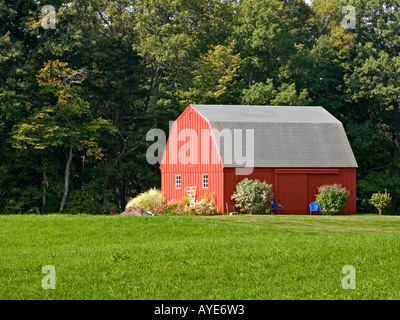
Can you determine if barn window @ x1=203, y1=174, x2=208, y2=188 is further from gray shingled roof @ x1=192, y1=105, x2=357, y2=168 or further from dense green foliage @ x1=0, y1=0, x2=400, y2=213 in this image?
dense green foliage @ x1=0, y1=0, x2=400, y2=213

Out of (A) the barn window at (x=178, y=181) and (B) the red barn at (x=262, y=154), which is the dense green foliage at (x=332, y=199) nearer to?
(B) the red barn at (x=262, y=154)

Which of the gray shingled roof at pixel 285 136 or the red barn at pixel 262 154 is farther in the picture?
the gray shingled roof at pixel 285 136

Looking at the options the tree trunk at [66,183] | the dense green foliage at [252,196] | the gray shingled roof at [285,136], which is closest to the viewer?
the dense green foliage at [252,196]

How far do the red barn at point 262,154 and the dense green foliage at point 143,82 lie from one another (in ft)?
21.5

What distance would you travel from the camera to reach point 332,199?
117 ft

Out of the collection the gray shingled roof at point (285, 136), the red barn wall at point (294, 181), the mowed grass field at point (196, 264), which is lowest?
the mowed grass field at point (196, 264)

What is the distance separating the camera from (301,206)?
3694 centimetres

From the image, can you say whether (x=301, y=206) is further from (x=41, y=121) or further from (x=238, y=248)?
(x=238, y=248)

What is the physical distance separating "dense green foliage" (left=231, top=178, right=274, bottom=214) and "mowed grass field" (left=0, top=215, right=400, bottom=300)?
474 inches

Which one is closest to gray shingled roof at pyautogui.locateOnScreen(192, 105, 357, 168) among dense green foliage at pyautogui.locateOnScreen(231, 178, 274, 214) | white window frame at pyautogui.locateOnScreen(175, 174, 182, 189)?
dense green foliage at pyautogui.locateOnScreen(231, 178, 274, 214)

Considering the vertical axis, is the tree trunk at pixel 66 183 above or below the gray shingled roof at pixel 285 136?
below

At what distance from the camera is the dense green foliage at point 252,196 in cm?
3488

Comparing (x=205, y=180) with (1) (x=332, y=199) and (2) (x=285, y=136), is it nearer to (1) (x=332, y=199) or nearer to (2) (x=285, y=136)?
(2) (x=285, y=136)

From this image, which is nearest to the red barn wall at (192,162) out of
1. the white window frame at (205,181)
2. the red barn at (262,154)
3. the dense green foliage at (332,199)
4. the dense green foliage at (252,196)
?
the red barn at (262,154)
